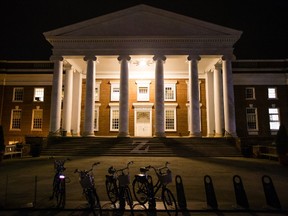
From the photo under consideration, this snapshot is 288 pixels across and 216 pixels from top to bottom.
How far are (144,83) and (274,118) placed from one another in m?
19.8

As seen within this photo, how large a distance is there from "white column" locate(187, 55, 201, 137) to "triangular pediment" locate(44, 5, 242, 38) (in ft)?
10.9

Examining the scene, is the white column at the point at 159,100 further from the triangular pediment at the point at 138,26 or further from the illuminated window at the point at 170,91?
the illuminated window at the point at 170,91

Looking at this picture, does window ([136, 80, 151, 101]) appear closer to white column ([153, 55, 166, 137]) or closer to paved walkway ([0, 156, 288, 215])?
white column ([153, 55, 166, 137])

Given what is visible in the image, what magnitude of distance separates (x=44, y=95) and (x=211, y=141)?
25.4m

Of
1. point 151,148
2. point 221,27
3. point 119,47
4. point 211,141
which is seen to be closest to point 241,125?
point 211,141

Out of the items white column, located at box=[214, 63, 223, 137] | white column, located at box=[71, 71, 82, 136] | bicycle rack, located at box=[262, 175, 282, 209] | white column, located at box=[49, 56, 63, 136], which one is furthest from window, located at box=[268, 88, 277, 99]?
bicycle rack, located at box=[262, 175, 282, 209]

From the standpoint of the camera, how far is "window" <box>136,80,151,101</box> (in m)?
37.0

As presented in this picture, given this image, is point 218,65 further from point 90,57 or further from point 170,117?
point 90,57

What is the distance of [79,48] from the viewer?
2930 cm

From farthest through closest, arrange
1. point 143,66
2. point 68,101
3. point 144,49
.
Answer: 1. point 143,66
2. point 68,101
3. point 144,49

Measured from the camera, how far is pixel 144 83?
37156 millimetres

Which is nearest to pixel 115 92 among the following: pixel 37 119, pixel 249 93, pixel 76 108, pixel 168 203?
pixel 76 108

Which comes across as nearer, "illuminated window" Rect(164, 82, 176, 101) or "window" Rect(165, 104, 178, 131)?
"window" Rect(165, 104, 178, 131)

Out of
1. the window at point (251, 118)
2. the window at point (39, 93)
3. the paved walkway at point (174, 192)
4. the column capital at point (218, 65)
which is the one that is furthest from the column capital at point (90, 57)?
the window at point (251, 118)
